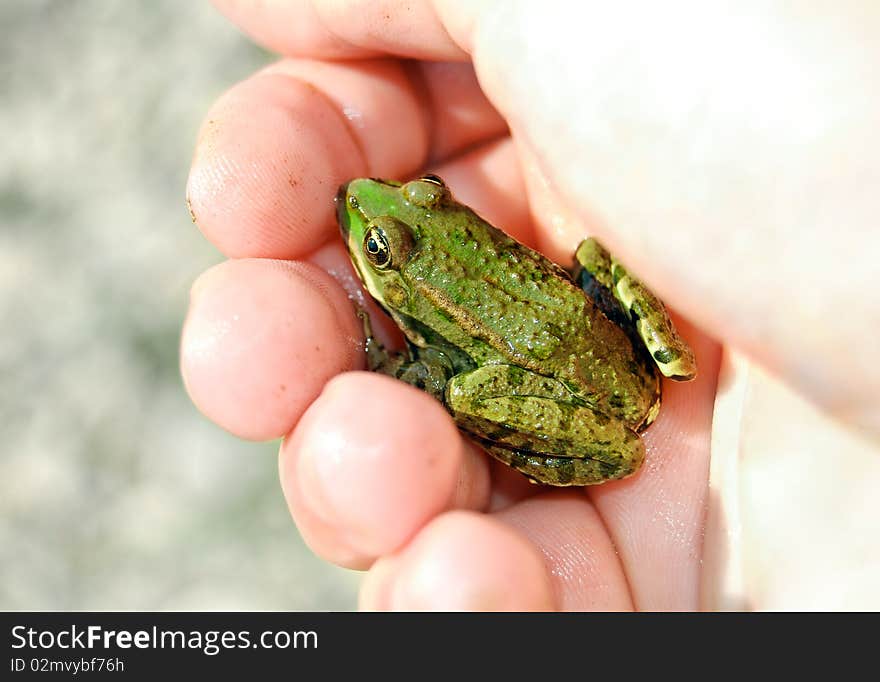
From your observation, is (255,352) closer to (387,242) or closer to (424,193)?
(387,242)

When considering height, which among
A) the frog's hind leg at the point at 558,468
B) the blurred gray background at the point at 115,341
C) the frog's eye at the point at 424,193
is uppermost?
the frog's eye at the point at 424,193

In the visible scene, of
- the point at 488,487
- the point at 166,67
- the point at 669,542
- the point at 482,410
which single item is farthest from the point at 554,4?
the point at 166,67

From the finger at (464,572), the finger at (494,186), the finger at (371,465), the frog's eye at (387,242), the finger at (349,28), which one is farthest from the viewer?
the finger at (494,186)

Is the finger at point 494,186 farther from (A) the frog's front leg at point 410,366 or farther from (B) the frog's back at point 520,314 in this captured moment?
(A) the frog's front leg at point 410,366

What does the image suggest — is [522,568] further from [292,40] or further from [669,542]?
[292,40]

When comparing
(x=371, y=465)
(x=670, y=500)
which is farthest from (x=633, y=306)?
(x=371, y=465)

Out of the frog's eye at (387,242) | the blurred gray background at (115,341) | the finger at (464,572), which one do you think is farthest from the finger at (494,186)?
the blurred gray background at (115,341)

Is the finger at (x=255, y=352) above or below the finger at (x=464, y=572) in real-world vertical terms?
above
